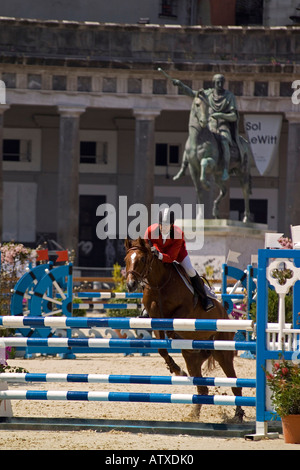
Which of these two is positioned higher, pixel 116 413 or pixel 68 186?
pixel 68 186

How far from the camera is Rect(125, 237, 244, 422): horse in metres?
12.4

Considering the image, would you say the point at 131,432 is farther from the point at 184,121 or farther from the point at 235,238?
the point at 184,121

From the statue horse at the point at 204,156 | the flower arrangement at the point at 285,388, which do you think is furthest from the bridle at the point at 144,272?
the statue horse at the point at 204,156

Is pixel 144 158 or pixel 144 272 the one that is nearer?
pixel 144 272

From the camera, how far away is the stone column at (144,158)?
47.4 meters

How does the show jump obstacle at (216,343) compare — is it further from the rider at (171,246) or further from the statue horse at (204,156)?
the statue horse at (204,156)

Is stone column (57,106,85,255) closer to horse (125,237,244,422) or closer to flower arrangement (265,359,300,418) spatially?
horse (125,237,244,422)

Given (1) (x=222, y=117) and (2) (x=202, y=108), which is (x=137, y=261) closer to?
(2) (x=202, y=108)

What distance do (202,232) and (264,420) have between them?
62.6 feet

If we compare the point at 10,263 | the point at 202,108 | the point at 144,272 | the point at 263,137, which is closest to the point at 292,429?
the point at 144,272

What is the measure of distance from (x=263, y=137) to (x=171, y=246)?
33789 mm

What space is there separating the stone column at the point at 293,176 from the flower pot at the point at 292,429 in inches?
1455

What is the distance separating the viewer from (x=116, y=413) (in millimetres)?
13000

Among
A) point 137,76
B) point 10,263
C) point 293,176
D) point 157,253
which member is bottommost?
point 157,253
